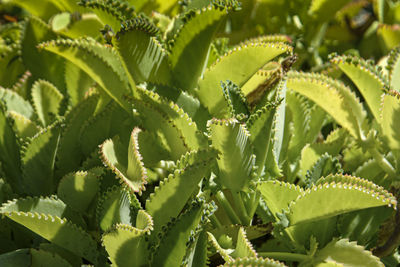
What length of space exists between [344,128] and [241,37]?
601 millimetres

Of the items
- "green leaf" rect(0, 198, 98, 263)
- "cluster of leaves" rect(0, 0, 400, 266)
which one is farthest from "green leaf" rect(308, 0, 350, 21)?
"green leaf" rect(0, 198, 98, 263)

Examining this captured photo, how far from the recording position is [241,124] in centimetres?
83

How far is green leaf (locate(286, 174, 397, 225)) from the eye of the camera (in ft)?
2.58

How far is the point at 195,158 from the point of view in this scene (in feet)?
2.66

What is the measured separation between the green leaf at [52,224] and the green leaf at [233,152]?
27cm

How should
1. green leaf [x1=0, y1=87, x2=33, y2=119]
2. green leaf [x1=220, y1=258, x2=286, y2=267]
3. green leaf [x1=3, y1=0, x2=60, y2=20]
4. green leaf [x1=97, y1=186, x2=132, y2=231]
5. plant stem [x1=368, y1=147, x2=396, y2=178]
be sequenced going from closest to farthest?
1. green leaf [x1=220, y1=258, x2=286, y2=267]
2. green leaf [x1=97, y1=186, x2=132, y2=231]
3. plant stem [x1=368, y1=147, x2=396, y2=178]
4. green leaf [x1=0, y1=87, x2=33, y2=119]
5. green leaf [x1=3, y1=0, x2=60, y2=20]

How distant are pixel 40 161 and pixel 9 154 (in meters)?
0.10

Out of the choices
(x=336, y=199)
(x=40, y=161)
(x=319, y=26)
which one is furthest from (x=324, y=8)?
(x=40, y=161)

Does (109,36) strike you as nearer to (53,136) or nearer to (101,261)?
(53,136)

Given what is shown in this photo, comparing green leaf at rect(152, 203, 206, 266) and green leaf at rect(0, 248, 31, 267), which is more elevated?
green leaf at rect(152, 203, 206, 266)

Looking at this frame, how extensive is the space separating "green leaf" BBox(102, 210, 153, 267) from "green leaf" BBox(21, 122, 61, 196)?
255 millimetres

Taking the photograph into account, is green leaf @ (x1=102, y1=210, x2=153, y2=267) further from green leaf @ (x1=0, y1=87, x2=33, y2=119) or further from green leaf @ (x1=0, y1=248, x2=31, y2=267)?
green leaf @ (x1=0, y1=87, x2=33, y2=119)

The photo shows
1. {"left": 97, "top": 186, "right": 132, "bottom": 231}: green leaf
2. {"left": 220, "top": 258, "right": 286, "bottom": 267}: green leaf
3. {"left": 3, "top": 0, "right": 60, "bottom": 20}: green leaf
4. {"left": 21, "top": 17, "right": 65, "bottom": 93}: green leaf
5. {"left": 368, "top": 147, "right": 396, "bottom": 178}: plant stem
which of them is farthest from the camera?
{"left": 3, "top": 0, "right": 60, "bottom": 20}: green leaf

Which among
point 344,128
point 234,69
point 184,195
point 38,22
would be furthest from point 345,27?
point 184,195
